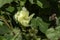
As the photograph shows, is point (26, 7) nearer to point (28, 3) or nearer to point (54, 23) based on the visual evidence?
point (28, 3)

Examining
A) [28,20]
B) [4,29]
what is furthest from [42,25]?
[4,29]

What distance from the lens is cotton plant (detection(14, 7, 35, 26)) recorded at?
1550 mm

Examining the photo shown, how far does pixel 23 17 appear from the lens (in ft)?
5.10

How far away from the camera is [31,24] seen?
1627 mm

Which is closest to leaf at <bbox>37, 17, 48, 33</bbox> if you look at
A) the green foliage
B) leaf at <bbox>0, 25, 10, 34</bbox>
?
the green foliage

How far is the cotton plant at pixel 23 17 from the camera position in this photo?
1550 mm

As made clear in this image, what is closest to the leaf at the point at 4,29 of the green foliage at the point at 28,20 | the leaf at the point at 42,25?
the green foliage at the point at 28,20

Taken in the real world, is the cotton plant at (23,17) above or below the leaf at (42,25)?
above

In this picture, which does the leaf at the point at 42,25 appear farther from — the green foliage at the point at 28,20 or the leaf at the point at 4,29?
the leaf at the point at 4,29

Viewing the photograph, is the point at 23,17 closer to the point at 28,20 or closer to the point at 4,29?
the point at 28,20

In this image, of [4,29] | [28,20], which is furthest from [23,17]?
[4,29]

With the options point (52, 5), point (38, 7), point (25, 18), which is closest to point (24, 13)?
point (25, 18)

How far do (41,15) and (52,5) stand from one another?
11cm

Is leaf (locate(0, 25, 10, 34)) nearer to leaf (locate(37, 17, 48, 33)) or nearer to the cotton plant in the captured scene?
the cotton plant
